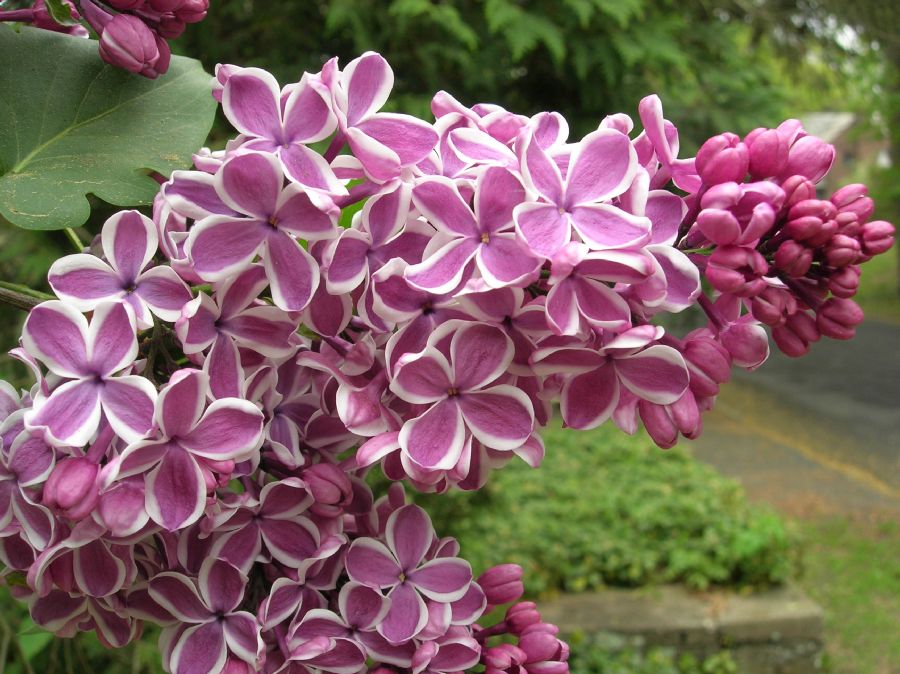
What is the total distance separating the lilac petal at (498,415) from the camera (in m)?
0.42

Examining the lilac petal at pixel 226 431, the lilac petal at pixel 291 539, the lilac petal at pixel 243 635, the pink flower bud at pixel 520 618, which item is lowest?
the pink flower bud at pixel 520 618

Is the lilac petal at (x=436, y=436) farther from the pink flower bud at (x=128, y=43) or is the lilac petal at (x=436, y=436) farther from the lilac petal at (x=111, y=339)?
the pink flower bud at (x=128, y=43)

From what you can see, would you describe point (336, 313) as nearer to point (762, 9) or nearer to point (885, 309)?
point (762, 9)

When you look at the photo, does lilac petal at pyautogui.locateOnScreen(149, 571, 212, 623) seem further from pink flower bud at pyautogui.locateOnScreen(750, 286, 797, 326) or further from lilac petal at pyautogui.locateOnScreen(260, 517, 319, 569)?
pink flower bud at pyautogui.locateOnScreen(750, 286, 797, 326)

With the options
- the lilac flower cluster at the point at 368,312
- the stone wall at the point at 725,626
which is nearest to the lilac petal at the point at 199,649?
the lilac flower cluster at the point at 368,312

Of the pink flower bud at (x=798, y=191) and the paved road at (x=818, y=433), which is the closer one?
the pink flower bud at (x=798, y=191)

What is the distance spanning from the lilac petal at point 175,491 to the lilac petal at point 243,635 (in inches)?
3.6

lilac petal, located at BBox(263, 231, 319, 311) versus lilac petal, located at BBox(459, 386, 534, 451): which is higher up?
lilac petal, located at BBox(263, 231, 319, 311)

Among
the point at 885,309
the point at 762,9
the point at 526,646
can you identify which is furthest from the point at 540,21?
the point at 885,309

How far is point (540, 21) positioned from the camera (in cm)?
287

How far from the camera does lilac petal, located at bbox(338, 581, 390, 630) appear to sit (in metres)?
0.49

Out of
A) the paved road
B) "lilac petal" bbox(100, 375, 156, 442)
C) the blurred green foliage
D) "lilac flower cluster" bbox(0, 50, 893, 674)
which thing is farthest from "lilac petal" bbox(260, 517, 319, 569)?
the paved road

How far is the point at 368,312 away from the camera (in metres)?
0.43

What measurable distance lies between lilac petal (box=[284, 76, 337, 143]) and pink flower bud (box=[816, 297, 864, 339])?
0.78 ft
